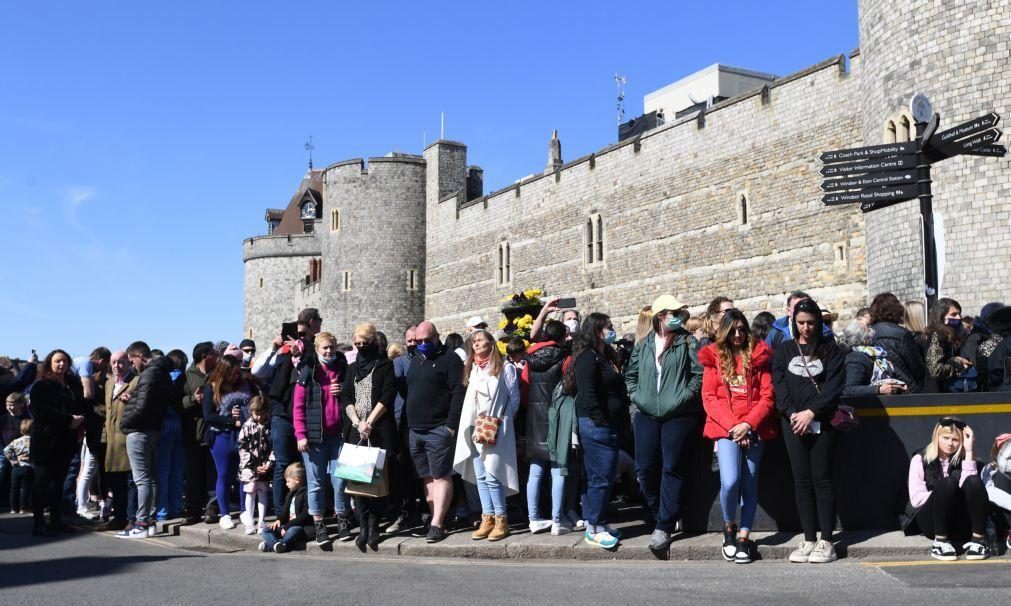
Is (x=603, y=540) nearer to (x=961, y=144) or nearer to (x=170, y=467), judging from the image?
(x=961, y=144)

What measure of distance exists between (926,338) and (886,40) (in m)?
8.58

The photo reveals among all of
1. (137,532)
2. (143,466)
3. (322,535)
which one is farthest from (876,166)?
(137,532)

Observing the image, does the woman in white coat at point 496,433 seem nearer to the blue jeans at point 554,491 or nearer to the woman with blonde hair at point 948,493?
the blue jeans at point 554,491

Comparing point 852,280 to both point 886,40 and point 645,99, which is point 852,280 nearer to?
point 886,40

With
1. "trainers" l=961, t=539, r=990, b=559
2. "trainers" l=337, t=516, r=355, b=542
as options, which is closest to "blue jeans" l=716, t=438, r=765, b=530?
"trainers" l=961, t=539, r=990, b=559

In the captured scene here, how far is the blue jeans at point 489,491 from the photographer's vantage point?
785 centimetres

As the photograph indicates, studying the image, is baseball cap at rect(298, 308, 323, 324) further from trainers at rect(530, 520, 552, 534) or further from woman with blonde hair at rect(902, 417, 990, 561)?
woman with blonde hair at rect(902, 417, 990, 561)

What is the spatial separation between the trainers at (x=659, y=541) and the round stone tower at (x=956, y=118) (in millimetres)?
7307

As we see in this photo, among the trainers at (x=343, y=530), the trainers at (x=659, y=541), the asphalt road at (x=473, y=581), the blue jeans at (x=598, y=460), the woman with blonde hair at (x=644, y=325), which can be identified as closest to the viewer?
the asphalt road at (x=473, y=581)

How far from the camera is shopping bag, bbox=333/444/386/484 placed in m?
7.77

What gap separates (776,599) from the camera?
546 cm

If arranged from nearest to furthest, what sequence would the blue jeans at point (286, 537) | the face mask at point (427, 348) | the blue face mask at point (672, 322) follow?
1. the blue face mask at point (672, 322)
2. the face mask at point (427, 348)
3. the blue jeans at point (286, 537)

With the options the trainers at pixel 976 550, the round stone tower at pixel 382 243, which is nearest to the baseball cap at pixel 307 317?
the trainers at pixel 976 550

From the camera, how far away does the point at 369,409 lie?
806cm
